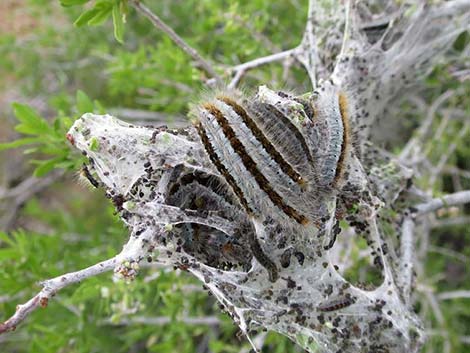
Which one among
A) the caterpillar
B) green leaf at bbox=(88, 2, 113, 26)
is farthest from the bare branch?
green leaf at bbox=(88, 2, 113, 26)

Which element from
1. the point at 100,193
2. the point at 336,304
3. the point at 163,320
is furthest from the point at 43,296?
the point at 100,193

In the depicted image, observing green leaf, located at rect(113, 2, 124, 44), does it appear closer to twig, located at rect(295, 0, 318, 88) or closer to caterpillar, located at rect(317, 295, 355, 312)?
twig, located at rect(295, 0, 318, 88)

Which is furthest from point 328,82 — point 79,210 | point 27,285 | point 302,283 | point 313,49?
point 79,210

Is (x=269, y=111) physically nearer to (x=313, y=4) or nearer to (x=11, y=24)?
(x=313, y=4)

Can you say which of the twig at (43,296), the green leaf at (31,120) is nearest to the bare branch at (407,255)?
the twig at (43,296)

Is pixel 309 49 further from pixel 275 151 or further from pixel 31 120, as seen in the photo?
pixel 31 120

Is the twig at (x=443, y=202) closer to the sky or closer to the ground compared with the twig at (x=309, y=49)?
closer to the ground

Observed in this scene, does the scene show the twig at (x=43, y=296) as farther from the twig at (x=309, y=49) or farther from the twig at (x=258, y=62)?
the twig at (x=309, y=49)
